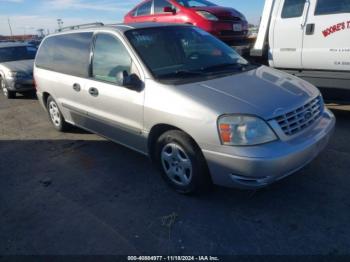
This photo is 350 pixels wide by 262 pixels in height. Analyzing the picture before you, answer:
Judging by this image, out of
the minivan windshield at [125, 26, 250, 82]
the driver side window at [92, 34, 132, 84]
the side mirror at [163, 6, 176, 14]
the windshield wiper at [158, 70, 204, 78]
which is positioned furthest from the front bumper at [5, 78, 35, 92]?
the windshield wiper at [158, 70, 204, 78]

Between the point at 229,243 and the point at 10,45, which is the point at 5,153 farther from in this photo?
the point at 10,45

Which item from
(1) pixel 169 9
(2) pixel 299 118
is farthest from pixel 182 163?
(1) pixel 169 9

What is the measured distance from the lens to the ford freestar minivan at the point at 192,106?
9.26ft

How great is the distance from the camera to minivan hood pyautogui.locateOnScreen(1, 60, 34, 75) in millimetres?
9125

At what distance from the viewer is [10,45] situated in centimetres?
1077

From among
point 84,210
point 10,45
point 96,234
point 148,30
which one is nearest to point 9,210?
point 84,210

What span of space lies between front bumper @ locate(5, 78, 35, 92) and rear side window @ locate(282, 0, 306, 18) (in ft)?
22.6

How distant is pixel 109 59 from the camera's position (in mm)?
3967

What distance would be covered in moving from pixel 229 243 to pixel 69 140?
3.55 metres

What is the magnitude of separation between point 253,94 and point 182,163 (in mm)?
954

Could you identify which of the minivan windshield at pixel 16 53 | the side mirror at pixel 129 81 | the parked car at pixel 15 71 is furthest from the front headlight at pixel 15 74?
the side mirror at pixel 129 81

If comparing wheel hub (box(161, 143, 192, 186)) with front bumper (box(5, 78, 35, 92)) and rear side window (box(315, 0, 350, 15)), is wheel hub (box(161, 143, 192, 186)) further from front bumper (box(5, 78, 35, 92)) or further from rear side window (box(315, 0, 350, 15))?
front bumper (box(5, 78, 35, 92))

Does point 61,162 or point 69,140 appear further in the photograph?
point 69,140

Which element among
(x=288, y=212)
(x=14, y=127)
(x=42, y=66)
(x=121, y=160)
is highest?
(x=42, y=66)
